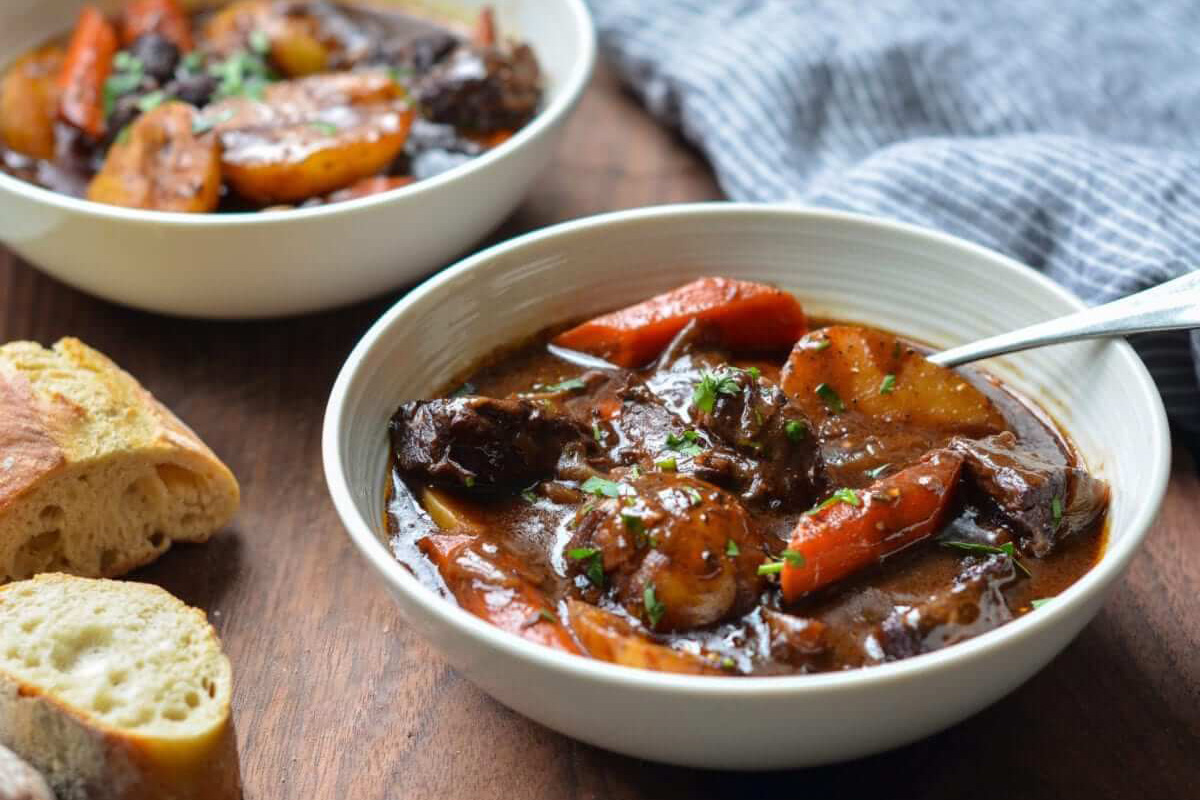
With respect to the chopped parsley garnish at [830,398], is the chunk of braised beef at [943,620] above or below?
above

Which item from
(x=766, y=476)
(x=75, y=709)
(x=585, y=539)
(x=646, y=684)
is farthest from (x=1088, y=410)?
(x=75, y=709)

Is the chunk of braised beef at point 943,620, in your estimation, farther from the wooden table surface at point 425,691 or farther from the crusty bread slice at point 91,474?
the crusty bread slice at point 91,474

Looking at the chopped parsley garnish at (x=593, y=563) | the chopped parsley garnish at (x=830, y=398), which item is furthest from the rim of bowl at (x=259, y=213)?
the chopped parsley garnish at (x=593, y=563)

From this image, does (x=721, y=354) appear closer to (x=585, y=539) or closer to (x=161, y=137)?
(x=585, y=539)

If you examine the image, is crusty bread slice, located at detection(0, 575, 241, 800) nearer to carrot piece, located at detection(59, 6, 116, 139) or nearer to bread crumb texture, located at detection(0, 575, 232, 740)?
bread crumb texture, located at detection(0, 575, 232, 740)

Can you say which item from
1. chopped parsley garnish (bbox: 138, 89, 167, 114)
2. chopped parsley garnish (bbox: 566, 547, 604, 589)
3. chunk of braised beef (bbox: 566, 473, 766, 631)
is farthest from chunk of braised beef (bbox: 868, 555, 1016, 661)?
chopped parsley garnish (bbox: 138, 89, 167, 114)
